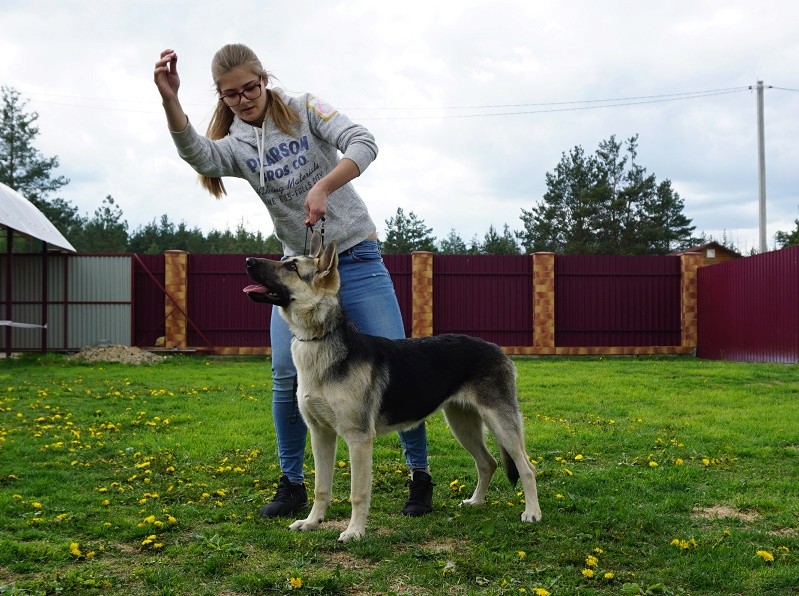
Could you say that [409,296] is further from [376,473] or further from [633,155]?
[633,155]

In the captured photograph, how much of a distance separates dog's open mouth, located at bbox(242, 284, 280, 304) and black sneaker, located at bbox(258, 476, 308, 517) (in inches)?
56.4

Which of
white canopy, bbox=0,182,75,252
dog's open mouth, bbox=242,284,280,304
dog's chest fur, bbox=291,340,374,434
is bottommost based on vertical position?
dog's chest fur, bbox=291,340,374,434

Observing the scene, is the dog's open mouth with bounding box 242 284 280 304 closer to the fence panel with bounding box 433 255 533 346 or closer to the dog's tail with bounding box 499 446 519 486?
the dog's tail with bounding box 499 446 519 486

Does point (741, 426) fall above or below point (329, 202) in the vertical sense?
below

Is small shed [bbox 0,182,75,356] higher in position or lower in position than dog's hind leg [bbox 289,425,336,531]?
higher

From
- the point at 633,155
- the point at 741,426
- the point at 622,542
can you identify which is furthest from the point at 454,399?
the point at 633,155

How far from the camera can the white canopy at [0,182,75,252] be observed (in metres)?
17.6

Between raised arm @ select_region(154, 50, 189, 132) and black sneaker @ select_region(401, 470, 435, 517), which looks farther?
black sneaker @ select_region(401, 470, 435, 517)

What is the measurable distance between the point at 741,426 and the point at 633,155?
4199 cm

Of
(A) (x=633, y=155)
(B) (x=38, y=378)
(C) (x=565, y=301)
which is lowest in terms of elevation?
(B) (x=38, y=378)

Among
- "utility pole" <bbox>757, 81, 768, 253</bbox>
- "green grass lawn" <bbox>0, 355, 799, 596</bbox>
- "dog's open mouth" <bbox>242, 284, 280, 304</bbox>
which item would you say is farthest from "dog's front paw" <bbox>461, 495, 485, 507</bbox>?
"utility pole" <bbox>757, 81, 768, 253</bbox>

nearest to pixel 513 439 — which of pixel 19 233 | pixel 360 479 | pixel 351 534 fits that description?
pixel 360 479

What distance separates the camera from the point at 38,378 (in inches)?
557

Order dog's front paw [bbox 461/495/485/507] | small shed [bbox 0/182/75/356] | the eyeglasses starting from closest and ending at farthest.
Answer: the eyeglasses, dog's front paw [bbox 461/495/485/507], small shed [bbox 0/182/75/356]
